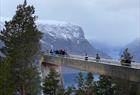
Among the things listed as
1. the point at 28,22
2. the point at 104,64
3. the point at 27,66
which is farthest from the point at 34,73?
the point at 104,64

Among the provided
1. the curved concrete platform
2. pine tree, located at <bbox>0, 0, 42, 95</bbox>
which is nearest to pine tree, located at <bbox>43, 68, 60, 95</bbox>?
the curved concrete platform

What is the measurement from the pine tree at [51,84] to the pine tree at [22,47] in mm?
15818

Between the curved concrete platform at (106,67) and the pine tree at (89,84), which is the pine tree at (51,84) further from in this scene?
the curved concrete platform at (106,67)

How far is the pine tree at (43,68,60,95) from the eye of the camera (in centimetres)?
7688

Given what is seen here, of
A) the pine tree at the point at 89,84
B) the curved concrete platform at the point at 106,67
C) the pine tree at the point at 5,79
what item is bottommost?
the pine tree at the point at 89,84

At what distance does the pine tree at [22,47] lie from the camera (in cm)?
5703

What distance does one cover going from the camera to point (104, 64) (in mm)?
49000

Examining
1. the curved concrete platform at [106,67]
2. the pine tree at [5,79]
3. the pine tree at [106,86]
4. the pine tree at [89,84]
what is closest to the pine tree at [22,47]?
the pine tree at [5,79]

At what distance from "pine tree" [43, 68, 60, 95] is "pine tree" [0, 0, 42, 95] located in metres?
15.8

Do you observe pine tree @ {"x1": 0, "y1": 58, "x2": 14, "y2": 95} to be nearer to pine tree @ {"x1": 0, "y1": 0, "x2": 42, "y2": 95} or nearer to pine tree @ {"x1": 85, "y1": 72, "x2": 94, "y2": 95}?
pine tree @ {"x1": 0, "y1": 0, "x2": 42, "y2": 95}

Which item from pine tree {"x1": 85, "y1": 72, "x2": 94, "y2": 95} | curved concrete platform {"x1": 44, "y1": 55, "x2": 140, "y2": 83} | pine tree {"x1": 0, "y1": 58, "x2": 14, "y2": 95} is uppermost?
curved concrete platform {"x1": 44, "y1": 55, "x2": 140, "y2": 83}

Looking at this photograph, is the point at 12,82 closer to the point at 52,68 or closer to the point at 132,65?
the point at 132,65

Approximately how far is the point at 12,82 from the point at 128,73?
16.7 m

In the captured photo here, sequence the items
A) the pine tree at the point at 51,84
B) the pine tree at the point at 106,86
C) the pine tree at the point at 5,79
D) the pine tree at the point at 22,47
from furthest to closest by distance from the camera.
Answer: the pine tree at the point at 51,84, the pine tree at the point at 106,86, the pine tree at the point at 22,47, the pine tree at the point at 5,79
